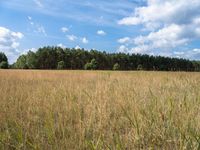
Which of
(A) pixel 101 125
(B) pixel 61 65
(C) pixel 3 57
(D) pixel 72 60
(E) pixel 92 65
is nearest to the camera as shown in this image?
(A) pixel 101 125

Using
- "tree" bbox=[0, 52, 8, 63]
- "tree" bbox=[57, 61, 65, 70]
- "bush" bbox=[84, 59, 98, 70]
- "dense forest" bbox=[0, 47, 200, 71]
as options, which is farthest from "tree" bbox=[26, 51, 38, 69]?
"bush" bbox=[84, 59, 98, 70]

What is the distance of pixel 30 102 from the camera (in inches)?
204

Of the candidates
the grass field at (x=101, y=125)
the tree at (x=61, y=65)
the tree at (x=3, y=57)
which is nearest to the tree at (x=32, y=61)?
the tree at (x=61, y=65)

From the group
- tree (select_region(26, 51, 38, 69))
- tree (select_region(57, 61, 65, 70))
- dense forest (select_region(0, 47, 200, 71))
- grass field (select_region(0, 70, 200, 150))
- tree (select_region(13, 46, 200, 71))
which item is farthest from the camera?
tree (select_region(13, 46, 200, 71))

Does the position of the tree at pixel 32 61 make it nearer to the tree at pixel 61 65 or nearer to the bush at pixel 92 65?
the tree at pixel 61 65

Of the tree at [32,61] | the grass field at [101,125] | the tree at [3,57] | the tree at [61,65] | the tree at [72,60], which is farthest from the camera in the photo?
the tree at [3,57]

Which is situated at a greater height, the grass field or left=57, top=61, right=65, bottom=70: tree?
left=57, top=61, right=65, bottom=70: tree

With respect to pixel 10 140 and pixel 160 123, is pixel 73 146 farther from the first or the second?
pixel 160 123

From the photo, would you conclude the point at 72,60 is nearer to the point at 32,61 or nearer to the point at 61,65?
the point at 61,65

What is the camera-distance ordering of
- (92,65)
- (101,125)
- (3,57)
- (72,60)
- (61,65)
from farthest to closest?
1. (3,57)
2. (72,60)
3. (61,65)
4. (92,65)
5. (101,125)

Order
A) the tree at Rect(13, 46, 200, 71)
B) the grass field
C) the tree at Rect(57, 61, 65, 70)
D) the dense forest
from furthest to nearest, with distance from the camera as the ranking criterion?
the tree at Rect(13, 46, 200, 71)
the dense forest
the tree at Rect(57, 61, 65, 70)
the grass field

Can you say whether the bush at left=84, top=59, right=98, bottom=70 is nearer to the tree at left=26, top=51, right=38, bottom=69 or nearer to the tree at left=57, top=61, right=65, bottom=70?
the tree at left=57, top=61, right=65, bottom=70

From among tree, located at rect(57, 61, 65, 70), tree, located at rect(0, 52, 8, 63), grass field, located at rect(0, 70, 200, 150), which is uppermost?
tree, located at rect(0, 52, 8, 63)

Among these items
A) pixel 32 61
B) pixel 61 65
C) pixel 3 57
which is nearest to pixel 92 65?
pixel 61 65
